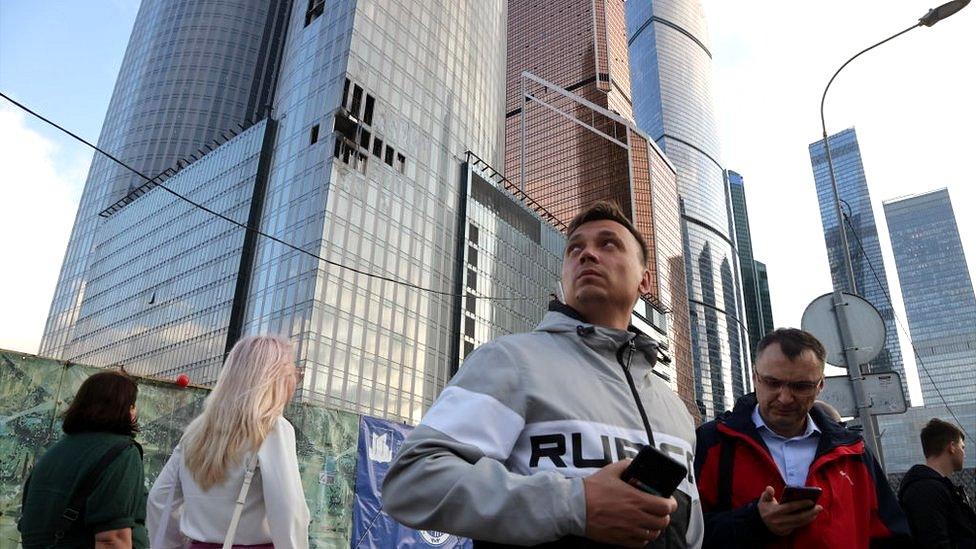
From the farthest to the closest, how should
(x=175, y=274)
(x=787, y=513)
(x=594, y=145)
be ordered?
(x=594, y=145)
(x=175, y=274)
(x=787, y=513)

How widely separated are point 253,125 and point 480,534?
228 feet

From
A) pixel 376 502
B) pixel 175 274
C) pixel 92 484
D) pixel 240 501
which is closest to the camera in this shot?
pixel 240 501

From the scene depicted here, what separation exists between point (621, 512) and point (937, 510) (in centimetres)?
348

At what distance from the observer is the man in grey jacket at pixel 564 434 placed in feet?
4.20

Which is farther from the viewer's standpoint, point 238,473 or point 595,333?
point 238,473

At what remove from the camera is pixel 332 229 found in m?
49.4

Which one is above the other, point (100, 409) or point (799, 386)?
point (799, 386)

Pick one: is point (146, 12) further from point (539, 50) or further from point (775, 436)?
point (775, 436)

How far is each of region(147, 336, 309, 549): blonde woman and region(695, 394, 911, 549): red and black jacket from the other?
190 centimetres

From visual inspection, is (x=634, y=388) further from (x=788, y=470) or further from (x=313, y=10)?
(x=313, y=10)

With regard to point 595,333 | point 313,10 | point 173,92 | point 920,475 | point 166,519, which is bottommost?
point 166,519

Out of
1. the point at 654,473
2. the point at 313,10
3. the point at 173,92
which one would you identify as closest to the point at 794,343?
the point at 654,473

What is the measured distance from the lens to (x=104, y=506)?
2.91 metres

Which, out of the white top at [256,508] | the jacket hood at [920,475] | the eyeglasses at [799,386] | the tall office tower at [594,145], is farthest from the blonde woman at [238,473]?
the tall office tower at [594,145]
